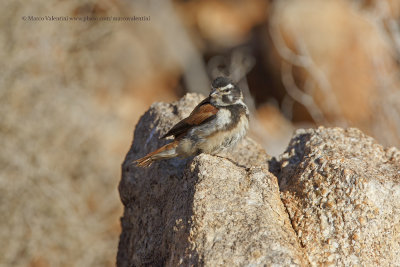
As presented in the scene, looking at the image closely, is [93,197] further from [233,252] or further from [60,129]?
[233,252]

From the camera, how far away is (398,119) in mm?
9141

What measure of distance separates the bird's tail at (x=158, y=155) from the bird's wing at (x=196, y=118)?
15 centimetres

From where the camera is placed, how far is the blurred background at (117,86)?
9.65 meters

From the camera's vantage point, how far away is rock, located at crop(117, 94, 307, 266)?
3.72 m

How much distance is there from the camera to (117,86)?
587 inches

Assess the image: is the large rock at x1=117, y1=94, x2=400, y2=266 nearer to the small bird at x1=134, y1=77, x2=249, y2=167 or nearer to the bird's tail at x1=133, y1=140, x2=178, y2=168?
the bird's tail at x1=133, y1=140, x2=178, y2=168

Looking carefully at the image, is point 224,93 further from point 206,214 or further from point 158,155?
point 206,214

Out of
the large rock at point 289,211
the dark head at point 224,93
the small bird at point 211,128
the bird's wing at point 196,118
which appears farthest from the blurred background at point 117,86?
the large rock at point 289,211

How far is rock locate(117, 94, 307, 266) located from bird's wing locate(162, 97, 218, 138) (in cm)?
26

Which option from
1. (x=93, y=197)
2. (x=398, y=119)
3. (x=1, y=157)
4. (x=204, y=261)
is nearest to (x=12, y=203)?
(x=1, y=157)

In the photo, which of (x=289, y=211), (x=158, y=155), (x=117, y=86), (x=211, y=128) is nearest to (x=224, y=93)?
(x=211, y=128)

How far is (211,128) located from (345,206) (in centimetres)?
170

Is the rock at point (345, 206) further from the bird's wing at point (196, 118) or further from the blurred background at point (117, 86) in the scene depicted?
the blurred background at point (117, 86)

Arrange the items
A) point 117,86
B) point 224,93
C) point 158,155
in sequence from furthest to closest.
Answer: point 117,86, point 224,93, point 158,155
